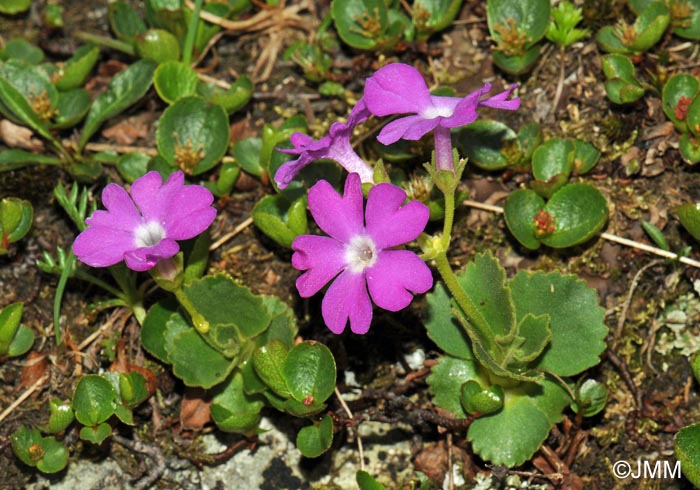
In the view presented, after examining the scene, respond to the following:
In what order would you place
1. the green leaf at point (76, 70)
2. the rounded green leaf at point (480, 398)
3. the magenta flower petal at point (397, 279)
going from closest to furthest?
the magenta flower petal at point (397, 279)
the rounded green leaf at point (480, 398)
the green leaf at point (76, 70)

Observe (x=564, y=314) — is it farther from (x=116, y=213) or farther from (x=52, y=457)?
(x=52, y=457)

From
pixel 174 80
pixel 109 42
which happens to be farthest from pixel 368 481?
pixel 109 42

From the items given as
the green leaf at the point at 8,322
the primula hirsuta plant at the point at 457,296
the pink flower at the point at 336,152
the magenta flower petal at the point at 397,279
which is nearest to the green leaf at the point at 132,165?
the green leaf at the point at 8,322

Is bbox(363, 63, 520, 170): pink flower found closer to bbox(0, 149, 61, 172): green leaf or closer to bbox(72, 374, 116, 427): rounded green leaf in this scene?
bbox(72, 374, 116, 427): rounded green leaf

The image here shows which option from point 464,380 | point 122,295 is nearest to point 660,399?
point 464,380

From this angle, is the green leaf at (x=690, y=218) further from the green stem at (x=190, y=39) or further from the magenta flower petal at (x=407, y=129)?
the green stem at (x=190, y=39)

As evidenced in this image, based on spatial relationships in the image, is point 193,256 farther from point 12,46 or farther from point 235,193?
point 12,46
